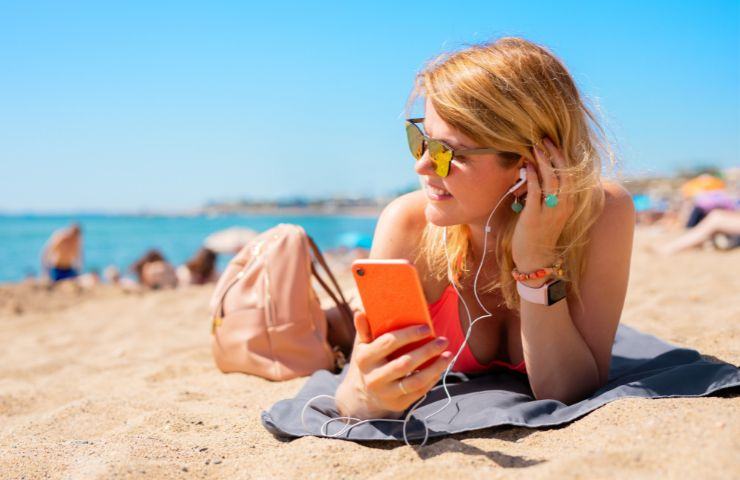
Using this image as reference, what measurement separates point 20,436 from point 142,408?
484mm

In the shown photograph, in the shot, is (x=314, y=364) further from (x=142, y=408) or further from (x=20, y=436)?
(x=20, y=436)

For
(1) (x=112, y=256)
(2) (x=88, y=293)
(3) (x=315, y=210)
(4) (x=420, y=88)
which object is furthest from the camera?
(3) (x=315, y=210)

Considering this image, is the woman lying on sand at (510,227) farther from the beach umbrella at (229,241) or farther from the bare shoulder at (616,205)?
the beach umbrella at (229,241)

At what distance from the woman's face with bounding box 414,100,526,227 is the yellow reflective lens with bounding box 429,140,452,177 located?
22mm

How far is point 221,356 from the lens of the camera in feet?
11.0

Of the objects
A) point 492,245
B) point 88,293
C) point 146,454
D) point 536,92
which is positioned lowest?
point 88,293

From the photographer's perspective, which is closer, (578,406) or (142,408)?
(578,406)

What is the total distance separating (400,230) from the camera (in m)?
2.42

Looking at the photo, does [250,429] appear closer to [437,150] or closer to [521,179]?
[437,150]

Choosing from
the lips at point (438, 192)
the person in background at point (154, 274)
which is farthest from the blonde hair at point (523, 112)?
the person in background at point (154, 274)

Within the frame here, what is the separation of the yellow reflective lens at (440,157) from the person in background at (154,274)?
7.53 metres

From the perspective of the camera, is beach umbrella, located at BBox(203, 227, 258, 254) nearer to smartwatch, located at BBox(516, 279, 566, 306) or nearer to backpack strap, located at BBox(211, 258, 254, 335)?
backpack strap, located at BBox(211, 258, 254, 335)

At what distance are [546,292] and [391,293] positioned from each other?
0.71 m

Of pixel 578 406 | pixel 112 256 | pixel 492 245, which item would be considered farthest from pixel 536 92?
pixel 112 256
